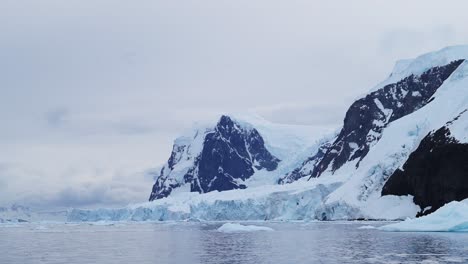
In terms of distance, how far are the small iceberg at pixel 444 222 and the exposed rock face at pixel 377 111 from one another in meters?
104

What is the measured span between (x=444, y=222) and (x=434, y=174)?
38.0 metres

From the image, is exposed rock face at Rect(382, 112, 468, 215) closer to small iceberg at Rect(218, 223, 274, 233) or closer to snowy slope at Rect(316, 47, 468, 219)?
snowy slope at Rect(316, 47, 468, 219)

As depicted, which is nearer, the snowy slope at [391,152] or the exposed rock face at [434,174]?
the exposed rock face at [434,174]

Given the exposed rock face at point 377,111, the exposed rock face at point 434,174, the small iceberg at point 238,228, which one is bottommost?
the small iceberg at point 238,228

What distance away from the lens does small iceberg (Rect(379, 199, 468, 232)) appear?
2210 inches

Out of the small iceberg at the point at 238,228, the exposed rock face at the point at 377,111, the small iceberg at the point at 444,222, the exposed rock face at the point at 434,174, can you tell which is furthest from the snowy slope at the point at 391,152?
the exposed rock face at the point at 377,111

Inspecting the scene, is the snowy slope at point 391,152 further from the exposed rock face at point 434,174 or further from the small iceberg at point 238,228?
the small iceberg at point 238,228

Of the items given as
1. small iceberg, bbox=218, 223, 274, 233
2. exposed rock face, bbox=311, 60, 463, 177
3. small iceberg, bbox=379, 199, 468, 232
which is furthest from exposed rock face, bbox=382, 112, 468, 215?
exposed rock face, bbox=311, 60, 463, 177

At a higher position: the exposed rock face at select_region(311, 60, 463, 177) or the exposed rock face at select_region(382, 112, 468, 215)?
the exposed rock face at select_region(311, 60, 463, 177)

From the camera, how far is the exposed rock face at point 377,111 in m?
170

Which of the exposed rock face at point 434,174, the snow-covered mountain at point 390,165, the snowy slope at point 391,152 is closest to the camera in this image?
the exposed rock face at point 434,174

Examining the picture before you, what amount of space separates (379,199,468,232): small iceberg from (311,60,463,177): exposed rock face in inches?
4088

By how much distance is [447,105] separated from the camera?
4176 inches

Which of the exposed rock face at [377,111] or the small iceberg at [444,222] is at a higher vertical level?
the exposed rock face at [377,111]
